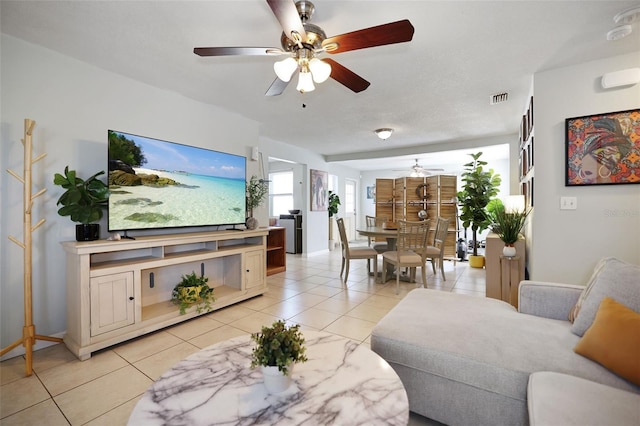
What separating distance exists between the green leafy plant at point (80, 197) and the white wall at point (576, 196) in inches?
155

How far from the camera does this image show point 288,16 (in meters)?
1.42

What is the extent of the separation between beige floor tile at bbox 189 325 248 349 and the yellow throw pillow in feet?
8.03

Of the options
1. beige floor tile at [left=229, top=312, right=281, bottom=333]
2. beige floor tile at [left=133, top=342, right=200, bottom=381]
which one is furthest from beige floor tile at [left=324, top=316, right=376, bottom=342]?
beige floor tile at [left=133, top=342, right=200, bottom=381]

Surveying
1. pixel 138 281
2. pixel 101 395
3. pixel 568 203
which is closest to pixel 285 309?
pixel 138 281

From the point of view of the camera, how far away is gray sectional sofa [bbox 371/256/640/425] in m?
1.25

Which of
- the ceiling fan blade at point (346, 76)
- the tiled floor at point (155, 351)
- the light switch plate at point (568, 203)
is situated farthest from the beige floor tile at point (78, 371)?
the light switch plate at point (568, 203)

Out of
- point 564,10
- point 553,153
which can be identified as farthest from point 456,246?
point 564,10

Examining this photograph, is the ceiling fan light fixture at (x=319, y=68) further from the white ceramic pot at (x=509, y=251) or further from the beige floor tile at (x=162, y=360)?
the white ceramic pot at (x=509, y=251)

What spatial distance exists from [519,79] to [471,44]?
3.41 ft

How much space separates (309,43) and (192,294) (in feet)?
8.50

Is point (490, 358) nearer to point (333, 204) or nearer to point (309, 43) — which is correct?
point (309, 43)

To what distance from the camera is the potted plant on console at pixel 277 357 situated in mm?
1030

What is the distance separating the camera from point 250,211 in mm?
4230

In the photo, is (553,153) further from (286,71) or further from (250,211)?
(250,211)
